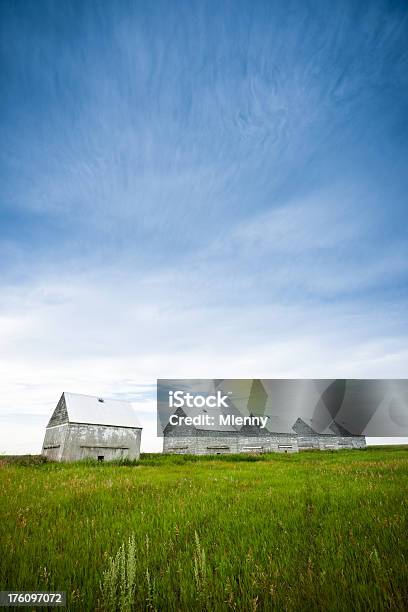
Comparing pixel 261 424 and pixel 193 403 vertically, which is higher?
pixel 193 403

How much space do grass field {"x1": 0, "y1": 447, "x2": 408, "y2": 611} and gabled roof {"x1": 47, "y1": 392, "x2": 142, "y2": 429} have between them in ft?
74.7

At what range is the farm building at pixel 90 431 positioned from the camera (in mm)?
26984

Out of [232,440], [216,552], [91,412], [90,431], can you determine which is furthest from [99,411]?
[216,552]

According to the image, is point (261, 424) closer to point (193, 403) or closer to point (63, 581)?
point (193, 403)

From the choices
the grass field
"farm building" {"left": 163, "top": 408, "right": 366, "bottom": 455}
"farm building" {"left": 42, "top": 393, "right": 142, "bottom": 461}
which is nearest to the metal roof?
"farm building" {"left": 42, "top": 393, "right": 142, "bottom": 461}

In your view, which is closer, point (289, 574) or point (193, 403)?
point (289, 574)

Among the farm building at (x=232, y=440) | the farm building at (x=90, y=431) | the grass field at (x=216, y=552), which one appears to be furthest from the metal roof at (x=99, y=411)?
the grass field at (x=216, y=552)

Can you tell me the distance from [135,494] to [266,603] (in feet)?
23.3

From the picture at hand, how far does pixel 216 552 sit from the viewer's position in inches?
147

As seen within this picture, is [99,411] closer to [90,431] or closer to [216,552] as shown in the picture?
[90,431]

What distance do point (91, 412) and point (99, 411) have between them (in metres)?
1.09

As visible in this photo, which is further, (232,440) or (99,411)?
(232,440)

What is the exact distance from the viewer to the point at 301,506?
6.25 meters

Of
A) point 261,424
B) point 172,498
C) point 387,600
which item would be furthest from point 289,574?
point 261,424
